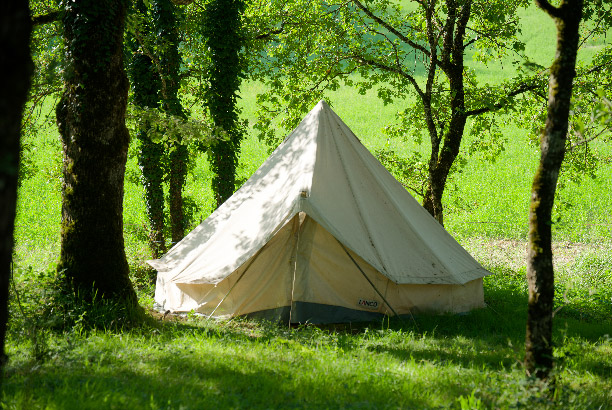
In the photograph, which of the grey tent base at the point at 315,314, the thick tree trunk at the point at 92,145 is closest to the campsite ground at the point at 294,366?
the grey tent base at the point at 315,314

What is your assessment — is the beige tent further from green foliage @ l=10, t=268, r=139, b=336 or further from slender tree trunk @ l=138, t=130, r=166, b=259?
slender tree trunk @ l=138, t=130, r=166, b=259

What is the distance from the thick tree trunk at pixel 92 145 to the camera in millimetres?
5812

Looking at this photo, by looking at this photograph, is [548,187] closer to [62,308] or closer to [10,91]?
[10,91]

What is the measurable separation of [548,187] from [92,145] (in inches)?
168

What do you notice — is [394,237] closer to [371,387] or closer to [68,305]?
[371,387]

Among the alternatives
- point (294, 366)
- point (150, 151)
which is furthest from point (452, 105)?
point (294, 366)

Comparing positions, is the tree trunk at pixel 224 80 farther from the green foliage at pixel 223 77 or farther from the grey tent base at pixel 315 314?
the grey tent base at pixel 315 314

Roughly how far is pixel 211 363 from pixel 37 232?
13917 millimetres

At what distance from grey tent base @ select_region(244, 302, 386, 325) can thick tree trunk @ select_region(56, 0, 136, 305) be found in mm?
1705

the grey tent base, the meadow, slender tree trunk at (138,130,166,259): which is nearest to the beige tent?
the grey tent base

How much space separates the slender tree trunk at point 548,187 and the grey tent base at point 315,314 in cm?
310

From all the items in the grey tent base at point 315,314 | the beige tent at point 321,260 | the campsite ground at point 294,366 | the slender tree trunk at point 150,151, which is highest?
the slender tree trunk at point 150,151

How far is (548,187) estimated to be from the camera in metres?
3.89

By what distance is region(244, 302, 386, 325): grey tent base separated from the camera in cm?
676
